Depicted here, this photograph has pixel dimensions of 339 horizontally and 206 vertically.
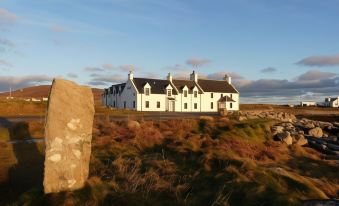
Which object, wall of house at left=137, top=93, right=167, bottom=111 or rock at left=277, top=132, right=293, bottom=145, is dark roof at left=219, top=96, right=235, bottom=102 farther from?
rock at left=277, top=132, right=293, bottom=145

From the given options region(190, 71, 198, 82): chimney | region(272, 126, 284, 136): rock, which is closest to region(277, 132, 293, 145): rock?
region(272, 126, 284, 136): rock

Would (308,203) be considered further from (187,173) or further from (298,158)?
(298,158)

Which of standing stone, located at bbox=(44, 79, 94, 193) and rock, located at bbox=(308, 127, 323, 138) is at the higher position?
standing stone, located at bbox=(44, 79, 94, 193)

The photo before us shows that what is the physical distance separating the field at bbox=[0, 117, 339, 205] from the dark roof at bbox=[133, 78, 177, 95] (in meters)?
39.8

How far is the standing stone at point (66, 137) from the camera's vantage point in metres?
9.79

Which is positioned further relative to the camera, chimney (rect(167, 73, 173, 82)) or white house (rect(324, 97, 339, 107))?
white house (rect(324, 97, 339, 107))

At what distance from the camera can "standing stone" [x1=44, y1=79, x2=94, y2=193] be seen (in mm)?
9789

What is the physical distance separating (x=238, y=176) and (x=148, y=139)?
755 cm

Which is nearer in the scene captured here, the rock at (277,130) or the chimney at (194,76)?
the rock at (277,130)

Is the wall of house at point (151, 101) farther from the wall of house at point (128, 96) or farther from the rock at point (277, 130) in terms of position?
the rock at point (277, 130)

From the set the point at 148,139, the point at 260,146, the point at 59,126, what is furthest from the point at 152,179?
the point at 260,146

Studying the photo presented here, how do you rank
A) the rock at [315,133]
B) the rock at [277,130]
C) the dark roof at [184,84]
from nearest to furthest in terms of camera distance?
the rock at [277,130] → the rock at [315,133] → the dark roof at [184,84]

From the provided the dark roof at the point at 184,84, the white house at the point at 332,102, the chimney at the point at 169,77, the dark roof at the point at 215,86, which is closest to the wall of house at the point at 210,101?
the dark roof at the point at 215,86

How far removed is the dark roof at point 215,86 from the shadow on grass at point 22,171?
55.5m
